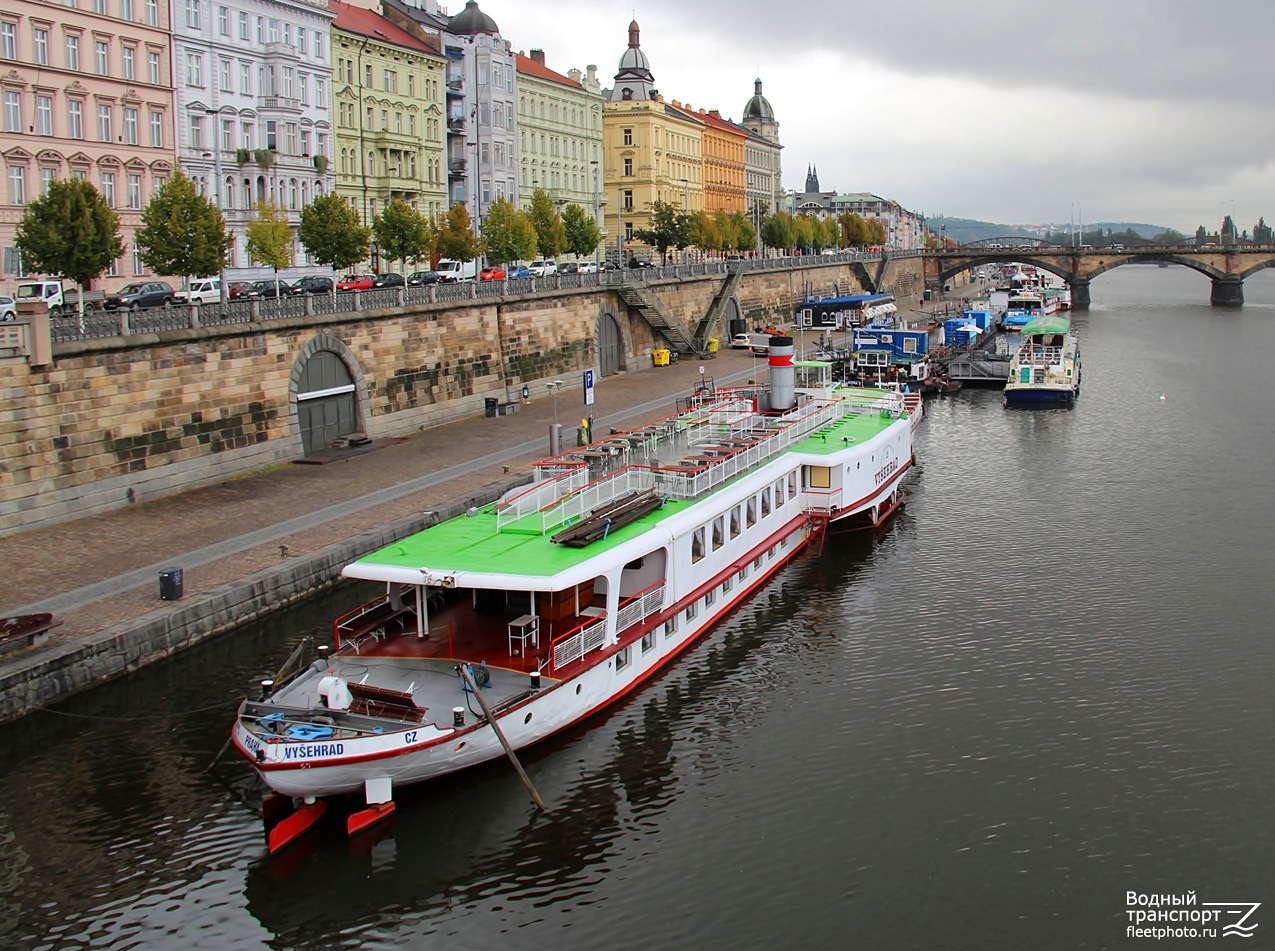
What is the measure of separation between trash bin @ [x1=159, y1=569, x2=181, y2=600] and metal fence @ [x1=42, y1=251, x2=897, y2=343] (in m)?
10.7

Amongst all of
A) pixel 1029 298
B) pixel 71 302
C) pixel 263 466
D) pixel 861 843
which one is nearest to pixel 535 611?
pixel 861 843

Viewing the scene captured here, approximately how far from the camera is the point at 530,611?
24.7 metres

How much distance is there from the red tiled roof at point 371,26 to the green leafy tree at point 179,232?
30.2 m

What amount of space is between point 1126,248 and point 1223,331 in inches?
1577

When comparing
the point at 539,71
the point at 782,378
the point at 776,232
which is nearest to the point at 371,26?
the point at 539,71

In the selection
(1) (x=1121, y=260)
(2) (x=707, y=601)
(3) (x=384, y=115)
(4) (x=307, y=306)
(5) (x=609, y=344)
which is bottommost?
(2) (x=707, y=601)

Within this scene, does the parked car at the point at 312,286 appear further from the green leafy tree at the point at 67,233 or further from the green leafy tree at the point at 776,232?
the green leafy tree at the point at 776,232

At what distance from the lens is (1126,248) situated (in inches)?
5960

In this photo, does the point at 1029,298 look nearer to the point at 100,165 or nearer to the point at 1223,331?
the point at 1223,331

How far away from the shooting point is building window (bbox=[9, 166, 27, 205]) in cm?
5053

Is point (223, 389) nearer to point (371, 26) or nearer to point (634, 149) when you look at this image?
point (371, 26)

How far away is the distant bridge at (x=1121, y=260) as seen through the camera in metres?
147

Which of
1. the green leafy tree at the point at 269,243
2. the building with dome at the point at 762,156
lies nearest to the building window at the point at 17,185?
the green leafy tree at the point at 269,243

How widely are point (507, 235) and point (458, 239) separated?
114 inches
